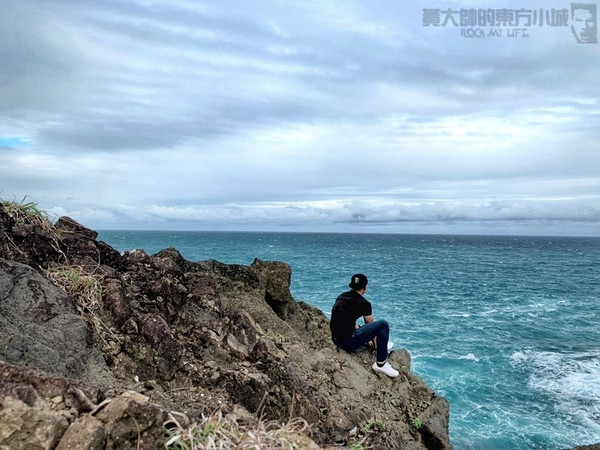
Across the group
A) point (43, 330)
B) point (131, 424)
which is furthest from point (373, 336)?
point (131, 424)

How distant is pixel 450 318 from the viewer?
1238 inches

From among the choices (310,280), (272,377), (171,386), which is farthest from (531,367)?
(310,280)

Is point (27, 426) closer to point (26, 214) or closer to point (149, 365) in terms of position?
point (149, 365)

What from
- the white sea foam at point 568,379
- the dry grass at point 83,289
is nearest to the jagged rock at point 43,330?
the dry grass at point 83,289

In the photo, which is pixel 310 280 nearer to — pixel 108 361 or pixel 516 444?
pixel 516 444

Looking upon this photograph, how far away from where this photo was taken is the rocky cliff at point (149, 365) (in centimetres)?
324

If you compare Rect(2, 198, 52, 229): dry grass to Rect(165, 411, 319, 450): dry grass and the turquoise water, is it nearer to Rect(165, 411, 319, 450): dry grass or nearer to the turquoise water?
Rect(165, 411, 319, 450): dry grass

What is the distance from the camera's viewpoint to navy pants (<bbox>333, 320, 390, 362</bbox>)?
403 inches

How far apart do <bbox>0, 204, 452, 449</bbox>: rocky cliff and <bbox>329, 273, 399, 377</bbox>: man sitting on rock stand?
1.05 feet

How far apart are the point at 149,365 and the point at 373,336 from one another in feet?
18.7

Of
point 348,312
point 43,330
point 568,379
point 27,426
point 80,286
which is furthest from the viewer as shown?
point 568,379

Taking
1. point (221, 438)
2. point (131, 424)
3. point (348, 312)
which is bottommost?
point (348, 312)

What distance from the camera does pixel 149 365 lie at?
610cm

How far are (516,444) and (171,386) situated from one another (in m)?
13.2
